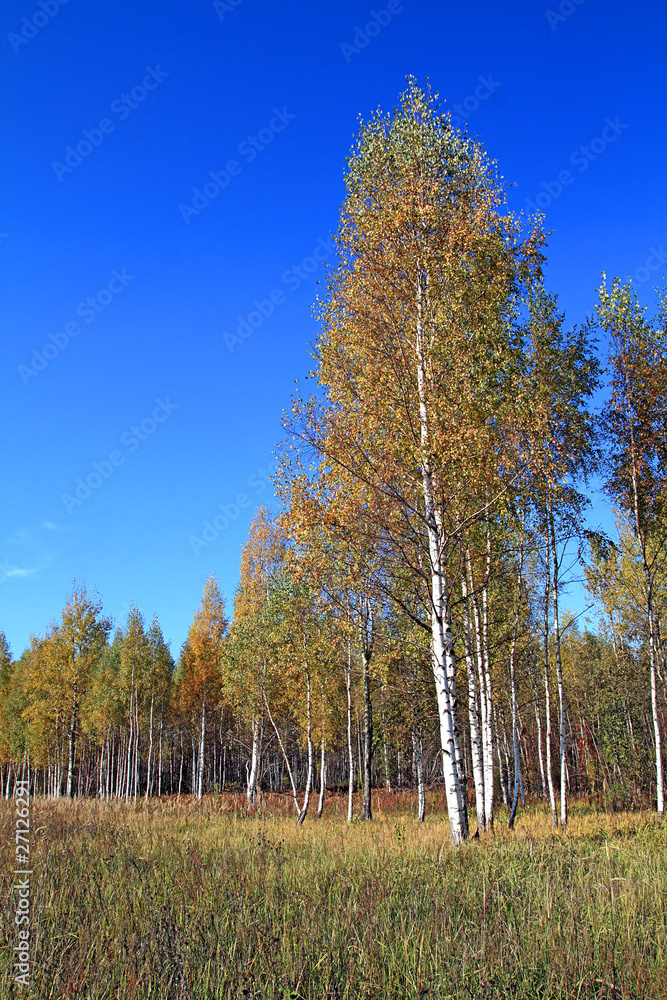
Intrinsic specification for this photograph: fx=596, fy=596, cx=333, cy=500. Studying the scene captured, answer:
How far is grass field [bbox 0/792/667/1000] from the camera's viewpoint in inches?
148

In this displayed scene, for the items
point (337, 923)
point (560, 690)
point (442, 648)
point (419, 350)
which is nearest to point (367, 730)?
point (560, 690)

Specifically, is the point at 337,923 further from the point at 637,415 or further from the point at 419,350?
the point at 637,415

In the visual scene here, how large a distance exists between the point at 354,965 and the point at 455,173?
12349mm

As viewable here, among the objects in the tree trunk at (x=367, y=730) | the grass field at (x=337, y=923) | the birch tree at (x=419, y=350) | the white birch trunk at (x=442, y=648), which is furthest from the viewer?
the tree trunk at (x=367, y=730)

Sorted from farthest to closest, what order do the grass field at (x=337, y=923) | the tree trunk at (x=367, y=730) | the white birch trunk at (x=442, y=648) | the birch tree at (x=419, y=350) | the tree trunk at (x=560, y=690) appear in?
the tree trunk at (x=367, y=730) < the tree trunk at (x=560, y=690) < the birch tree at (x=419, y=350) < the white birch trunk at (x=442, y=648) < the grass field at (x=337, y=923)

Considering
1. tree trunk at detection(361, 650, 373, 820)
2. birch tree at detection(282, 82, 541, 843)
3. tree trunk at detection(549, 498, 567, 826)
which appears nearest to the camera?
birch tree at detection(282, 82, 541, 843)

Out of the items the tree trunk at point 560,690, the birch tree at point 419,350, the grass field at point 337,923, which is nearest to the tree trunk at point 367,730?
the tree trunk at point 560,690

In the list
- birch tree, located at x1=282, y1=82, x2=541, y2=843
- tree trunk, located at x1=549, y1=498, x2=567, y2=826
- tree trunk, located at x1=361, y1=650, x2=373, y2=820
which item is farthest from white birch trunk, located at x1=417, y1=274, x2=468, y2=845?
tree trunk, located at x1=361, y1=650, x2=373, y2=820

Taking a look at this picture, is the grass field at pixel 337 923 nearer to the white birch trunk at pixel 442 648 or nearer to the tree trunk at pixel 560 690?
the white birch trunk at pixel 442 648

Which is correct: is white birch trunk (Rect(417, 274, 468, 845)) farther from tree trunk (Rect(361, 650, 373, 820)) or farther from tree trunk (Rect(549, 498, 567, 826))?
tree trunk (Rect(361, 650, 373, 820))

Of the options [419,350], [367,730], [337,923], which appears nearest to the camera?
[337,923]

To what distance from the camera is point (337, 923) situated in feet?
15.0

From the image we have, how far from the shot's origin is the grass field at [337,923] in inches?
148

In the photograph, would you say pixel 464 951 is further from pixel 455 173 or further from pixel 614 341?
pixel 614 341
